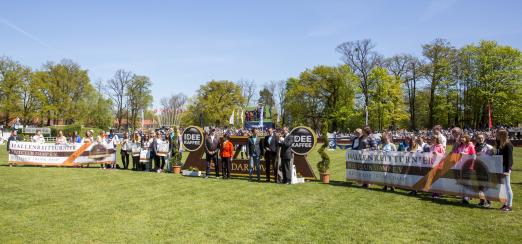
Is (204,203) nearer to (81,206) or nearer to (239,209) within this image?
(239,209)

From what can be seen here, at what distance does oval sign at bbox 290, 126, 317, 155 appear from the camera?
1483cm

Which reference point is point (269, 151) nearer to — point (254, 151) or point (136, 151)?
point (254, 151)

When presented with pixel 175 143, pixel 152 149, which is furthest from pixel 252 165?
pixel 152 149

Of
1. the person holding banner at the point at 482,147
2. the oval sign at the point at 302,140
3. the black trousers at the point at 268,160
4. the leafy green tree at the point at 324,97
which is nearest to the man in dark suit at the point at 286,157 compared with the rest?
the black trousers at the point at 268,160

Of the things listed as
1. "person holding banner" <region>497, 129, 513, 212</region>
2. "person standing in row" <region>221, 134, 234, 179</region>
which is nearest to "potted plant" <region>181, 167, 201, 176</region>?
"person standing in row" <region>221, 134, 234, 179</region>

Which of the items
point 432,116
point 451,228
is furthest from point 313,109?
point 451,228

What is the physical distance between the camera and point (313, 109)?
6538 cm

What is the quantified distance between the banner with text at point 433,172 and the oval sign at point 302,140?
147 centimetres

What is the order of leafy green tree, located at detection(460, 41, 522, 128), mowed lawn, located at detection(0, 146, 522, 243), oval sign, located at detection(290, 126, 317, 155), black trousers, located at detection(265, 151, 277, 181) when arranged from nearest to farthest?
mowed lawn, located at detection(0, 146, 522, 243) < black trousers, located at detection(265, 151, 277, 181) < oval sign, located at detection(290, 126, 317, 155) < leafy green tree, located at detection(460, 41, 522, 128)

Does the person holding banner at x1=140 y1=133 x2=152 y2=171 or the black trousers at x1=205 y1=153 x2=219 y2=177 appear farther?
the person holding banner at x1=140 y1=133 x2=152 y2=171

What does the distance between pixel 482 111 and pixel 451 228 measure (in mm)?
53644

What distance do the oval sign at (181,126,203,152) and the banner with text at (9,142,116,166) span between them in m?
4.02

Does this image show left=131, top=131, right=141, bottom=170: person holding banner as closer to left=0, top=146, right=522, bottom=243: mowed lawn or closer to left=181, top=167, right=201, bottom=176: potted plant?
left=181, top=167, right=201, bottom=176: potted plant

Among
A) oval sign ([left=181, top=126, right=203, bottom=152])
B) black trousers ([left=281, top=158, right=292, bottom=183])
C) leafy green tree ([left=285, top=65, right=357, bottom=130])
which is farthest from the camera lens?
leafy green tree ([left=285, top=65, right=357, bottom=130])
